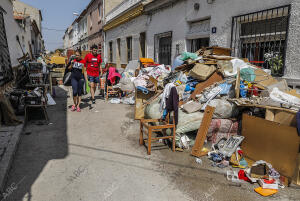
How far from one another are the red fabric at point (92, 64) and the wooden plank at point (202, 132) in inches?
184

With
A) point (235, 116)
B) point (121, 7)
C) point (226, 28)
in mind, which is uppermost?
point (121, 7)

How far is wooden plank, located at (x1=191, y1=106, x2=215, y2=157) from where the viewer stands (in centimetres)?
390

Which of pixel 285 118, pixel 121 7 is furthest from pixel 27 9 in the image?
pixel 285 118

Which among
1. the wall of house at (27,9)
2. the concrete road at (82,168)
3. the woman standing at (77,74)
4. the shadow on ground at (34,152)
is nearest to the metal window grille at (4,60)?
the shadow on ground at (34,152)

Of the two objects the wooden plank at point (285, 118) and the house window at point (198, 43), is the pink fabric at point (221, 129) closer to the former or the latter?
the wooden plank at point (285, 118)

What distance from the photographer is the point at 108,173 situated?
322 cm

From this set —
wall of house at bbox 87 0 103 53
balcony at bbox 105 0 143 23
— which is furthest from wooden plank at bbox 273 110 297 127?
wall of house at bbox 87 0 103 53

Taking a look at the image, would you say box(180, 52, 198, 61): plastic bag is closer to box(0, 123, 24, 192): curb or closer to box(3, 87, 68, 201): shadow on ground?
box(3, 87, 68, 201): shadow on ground

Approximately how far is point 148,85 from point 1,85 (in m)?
3.84

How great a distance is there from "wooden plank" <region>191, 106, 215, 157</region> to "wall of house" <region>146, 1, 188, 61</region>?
4567 millimetres

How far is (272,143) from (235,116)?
118cm

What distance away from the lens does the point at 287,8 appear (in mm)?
4754

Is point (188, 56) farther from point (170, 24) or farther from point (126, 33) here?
point (126, 33)

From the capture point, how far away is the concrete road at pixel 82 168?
108 inches
